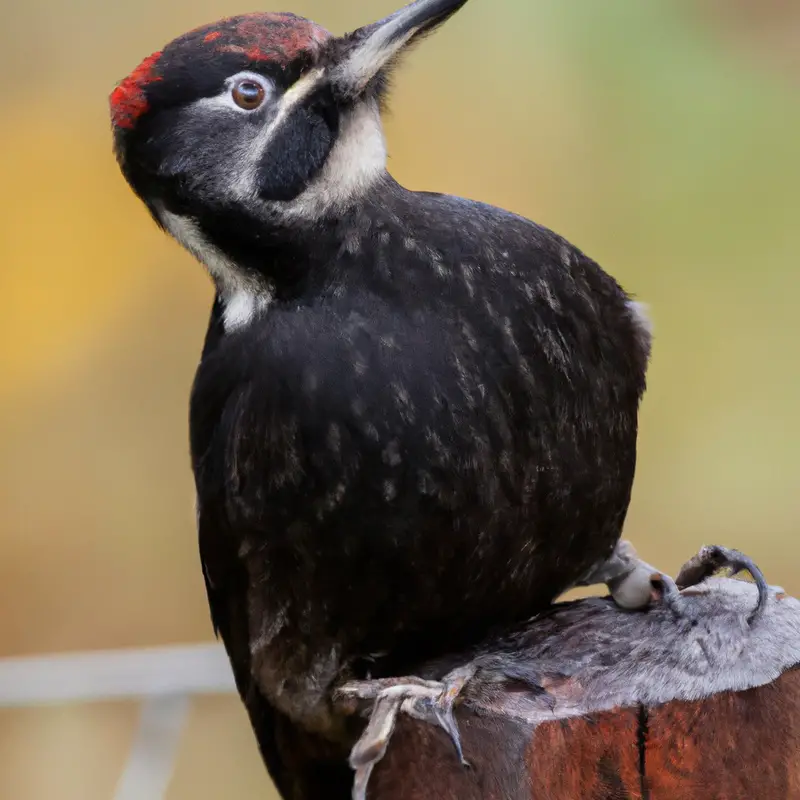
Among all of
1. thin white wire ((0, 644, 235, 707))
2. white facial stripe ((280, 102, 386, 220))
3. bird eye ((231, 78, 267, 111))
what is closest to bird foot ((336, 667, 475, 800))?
white facial stripe ((280, 102, 386, 220))

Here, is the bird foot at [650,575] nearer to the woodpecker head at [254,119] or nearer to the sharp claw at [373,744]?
the sharp claw at [373,744]

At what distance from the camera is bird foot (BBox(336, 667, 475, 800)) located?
1184 mm

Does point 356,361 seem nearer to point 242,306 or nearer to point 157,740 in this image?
point 242,306

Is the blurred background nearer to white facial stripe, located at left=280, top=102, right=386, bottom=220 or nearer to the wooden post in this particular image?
white facial stripe, located at left=280, top=102, right=386, bottom=220

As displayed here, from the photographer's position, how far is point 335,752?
1.47 meters

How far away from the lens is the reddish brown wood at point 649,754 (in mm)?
1133

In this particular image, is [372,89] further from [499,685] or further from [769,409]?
[769,409]

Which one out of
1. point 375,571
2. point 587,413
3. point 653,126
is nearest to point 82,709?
point 375,571

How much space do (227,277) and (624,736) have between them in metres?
0.70

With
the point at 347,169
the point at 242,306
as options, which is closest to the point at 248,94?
the point at 347,169

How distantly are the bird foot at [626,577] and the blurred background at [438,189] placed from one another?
920mm

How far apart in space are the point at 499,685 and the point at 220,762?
5.13 feet

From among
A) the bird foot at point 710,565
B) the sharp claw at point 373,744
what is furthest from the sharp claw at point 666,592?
the sharp claw at point 373,744

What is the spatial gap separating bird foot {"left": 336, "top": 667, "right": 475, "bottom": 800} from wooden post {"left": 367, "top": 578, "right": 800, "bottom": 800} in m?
0.01
